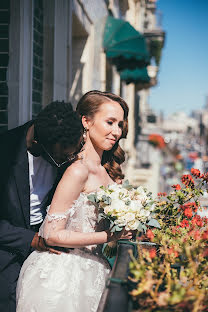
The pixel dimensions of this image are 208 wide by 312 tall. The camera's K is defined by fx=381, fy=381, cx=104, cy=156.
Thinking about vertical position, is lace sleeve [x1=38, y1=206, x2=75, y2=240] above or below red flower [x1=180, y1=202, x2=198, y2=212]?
below

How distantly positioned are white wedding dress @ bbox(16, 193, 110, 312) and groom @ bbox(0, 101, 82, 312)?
0.08m

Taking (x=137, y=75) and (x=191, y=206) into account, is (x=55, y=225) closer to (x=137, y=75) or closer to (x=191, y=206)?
A: (x=191, y=206)

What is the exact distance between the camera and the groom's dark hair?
88.1 inches

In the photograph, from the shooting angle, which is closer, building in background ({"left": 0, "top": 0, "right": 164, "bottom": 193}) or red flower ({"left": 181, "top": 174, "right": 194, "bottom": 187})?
red flower ({"left": 181, "top": 174, "right": 194, "bottom": 187})

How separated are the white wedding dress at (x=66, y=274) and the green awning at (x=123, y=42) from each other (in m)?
5.48

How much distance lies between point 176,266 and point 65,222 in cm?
74

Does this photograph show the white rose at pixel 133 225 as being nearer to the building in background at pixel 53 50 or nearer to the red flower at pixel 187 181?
the red flower at pixel 187 181

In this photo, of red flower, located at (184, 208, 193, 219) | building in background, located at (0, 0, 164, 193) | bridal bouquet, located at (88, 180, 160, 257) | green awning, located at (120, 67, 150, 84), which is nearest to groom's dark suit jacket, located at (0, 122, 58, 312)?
bridal bouquet, located at (88, 180, 160, 257)

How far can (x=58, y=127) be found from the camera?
88.3 inches

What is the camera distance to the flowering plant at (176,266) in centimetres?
154

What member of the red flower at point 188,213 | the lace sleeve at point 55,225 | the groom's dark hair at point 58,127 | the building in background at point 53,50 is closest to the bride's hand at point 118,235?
the lace sleeve at point 55,225

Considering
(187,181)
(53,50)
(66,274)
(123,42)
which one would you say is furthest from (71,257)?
(123,42)

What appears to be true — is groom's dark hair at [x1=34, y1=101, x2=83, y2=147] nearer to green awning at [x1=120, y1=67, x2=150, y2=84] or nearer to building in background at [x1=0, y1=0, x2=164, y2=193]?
building in background at [x1=0, y1=0, x2=164, y2=193]

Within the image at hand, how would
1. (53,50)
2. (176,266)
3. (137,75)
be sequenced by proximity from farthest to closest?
(137,75)
(53,50)
(176,266)
